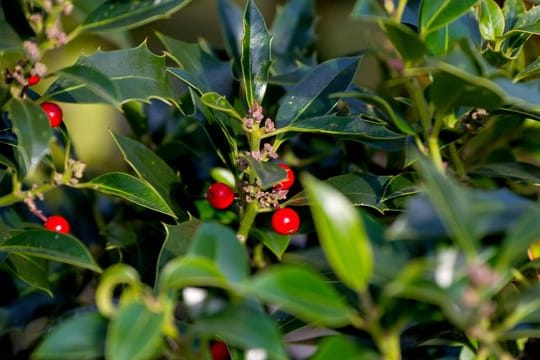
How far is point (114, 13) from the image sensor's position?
3.11ft

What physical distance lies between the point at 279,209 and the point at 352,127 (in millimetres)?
157

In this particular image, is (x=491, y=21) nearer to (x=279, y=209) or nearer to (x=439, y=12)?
(x=439, y=12)

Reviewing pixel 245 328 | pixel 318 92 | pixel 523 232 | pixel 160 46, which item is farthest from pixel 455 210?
pixel 160 46

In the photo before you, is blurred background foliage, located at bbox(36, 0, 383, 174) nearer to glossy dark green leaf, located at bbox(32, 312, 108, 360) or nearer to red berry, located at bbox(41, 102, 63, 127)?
red berry, located at bbox(41, 102, 63, 127)

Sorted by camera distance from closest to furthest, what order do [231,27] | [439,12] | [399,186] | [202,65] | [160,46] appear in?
1. [439,12]
2. [399,186]
3. [202,65]
4. [231,27]
5. [160,46]

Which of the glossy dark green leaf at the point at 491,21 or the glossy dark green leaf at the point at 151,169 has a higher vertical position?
the glossy dark green leaf at the point at 491,21

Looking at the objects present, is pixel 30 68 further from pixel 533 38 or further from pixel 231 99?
pixel 533 38

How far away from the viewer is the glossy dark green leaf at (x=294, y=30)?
1.48m

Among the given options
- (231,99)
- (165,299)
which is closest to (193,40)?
(231,99)

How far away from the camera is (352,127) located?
971 millimetres

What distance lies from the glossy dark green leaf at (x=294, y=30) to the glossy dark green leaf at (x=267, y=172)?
21.3 inches

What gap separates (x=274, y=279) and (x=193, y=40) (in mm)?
1803

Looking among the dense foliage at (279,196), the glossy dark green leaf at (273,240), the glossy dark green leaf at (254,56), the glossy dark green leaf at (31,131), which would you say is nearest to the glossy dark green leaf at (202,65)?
the dense foliage at (279,196)

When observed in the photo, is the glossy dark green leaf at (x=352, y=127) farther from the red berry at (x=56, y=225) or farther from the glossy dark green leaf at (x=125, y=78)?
the red berry at (x=56, y=225)
